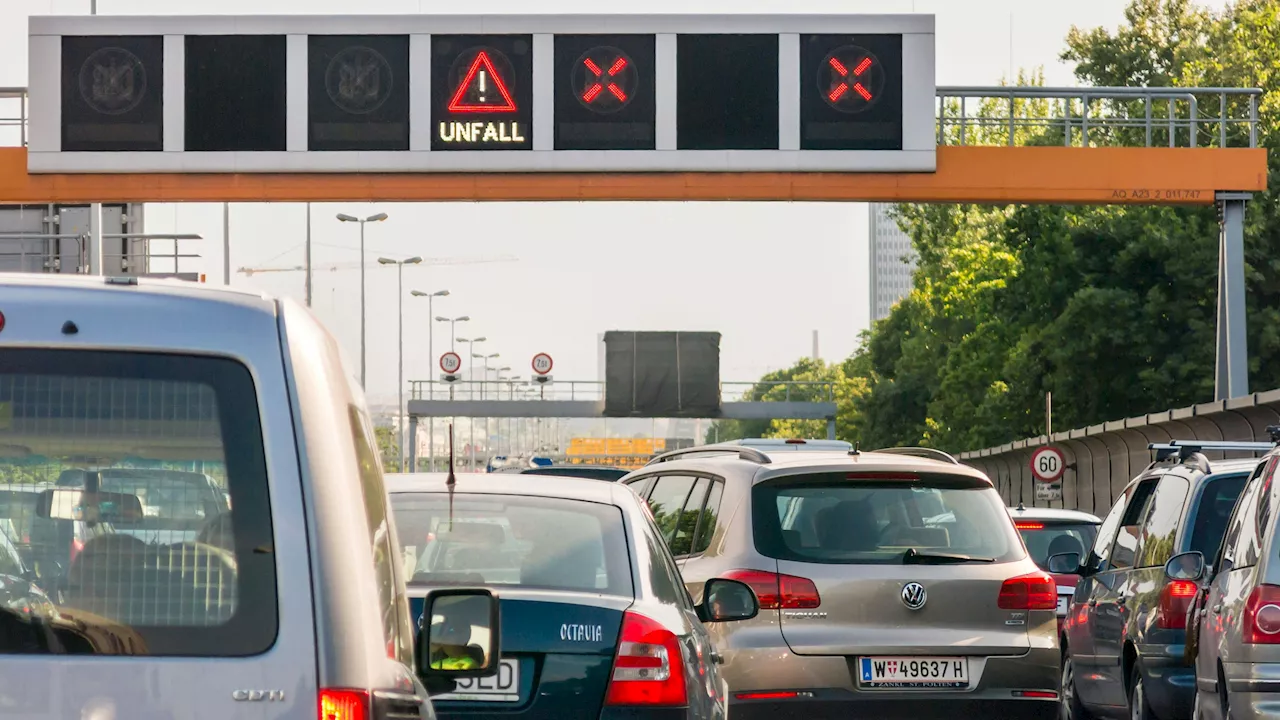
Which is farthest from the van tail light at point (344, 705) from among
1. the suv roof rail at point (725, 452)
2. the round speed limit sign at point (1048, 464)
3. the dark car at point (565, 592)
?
the round speed limit sign at point (1048, 464)

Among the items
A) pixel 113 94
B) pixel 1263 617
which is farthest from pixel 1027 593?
pixel 113 94

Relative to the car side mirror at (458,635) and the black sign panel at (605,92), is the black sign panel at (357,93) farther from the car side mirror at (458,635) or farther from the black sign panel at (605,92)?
the car side mirror at (458,635)

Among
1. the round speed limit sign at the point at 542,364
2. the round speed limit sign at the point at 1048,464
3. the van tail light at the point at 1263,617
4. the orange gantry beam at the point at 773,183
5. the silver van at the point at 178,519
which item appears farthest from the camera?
the round speed limit sign at the point at 542,364

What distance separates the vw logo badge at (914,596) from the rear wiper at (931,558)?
0.48ft

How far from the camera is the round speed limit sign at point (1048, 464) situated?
37.9m

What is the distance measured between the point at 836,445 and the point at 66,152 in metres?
11.6

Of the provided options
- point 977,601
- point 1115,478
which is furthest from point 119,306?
point 1115,478

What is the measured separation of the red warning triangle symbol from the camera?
2533 cm

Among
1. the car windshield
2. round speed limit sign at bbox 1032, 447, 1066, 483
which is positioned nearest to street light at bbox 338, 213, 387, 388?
round speed limit sign at bbox 1032, 447, 1066, 483

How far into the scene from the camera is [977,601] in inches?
390

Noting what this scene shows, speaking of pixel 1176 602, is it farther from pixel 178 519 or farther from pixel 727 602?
pixel 178 519

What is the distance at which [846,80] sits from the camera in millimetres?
25312

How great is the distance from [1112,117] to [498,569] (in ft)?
150

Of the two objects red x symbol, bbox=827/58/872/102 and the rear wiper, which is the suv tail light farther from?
red x symbol, bbox=827/58/872/102
